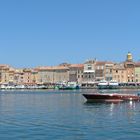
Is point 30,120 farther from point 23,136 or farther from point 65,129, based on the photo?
point 23,136

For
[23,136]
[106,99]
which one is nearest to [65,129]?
[23,136]

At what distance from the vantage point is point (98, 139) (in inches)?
→ 1221

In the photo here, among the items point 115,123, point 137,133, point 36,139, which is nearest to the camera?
point 36,139

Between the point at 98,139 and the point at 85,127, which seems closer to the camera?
the point at 98,139

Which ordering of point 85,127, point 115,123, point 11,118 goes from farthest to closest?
point 11,118 → point 115,123 → point 85,127

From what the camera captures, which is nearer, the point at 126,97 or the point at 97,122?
the point at 97,122

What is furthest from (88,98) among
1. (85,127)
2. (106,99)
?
(85,127)

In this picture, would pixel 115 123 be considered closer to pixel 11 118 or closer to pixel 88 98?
pixel 11 118

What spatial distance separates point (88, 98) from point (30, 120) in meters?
36.2

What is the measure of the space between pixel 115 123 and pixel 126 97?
130 ft

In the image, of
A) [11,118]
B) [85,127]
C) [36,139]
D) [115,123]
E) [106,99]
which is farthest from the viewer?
[106,99]

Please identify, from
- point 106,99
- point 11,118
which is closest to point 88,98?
point 106,99

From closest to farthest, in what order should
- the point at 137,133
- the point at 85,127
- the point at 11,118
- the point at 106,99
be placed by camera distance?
the point at 137,133, the point at 85,127, the point at 11,118, the point at 106,99

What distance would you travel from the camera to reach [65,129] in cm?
3541
